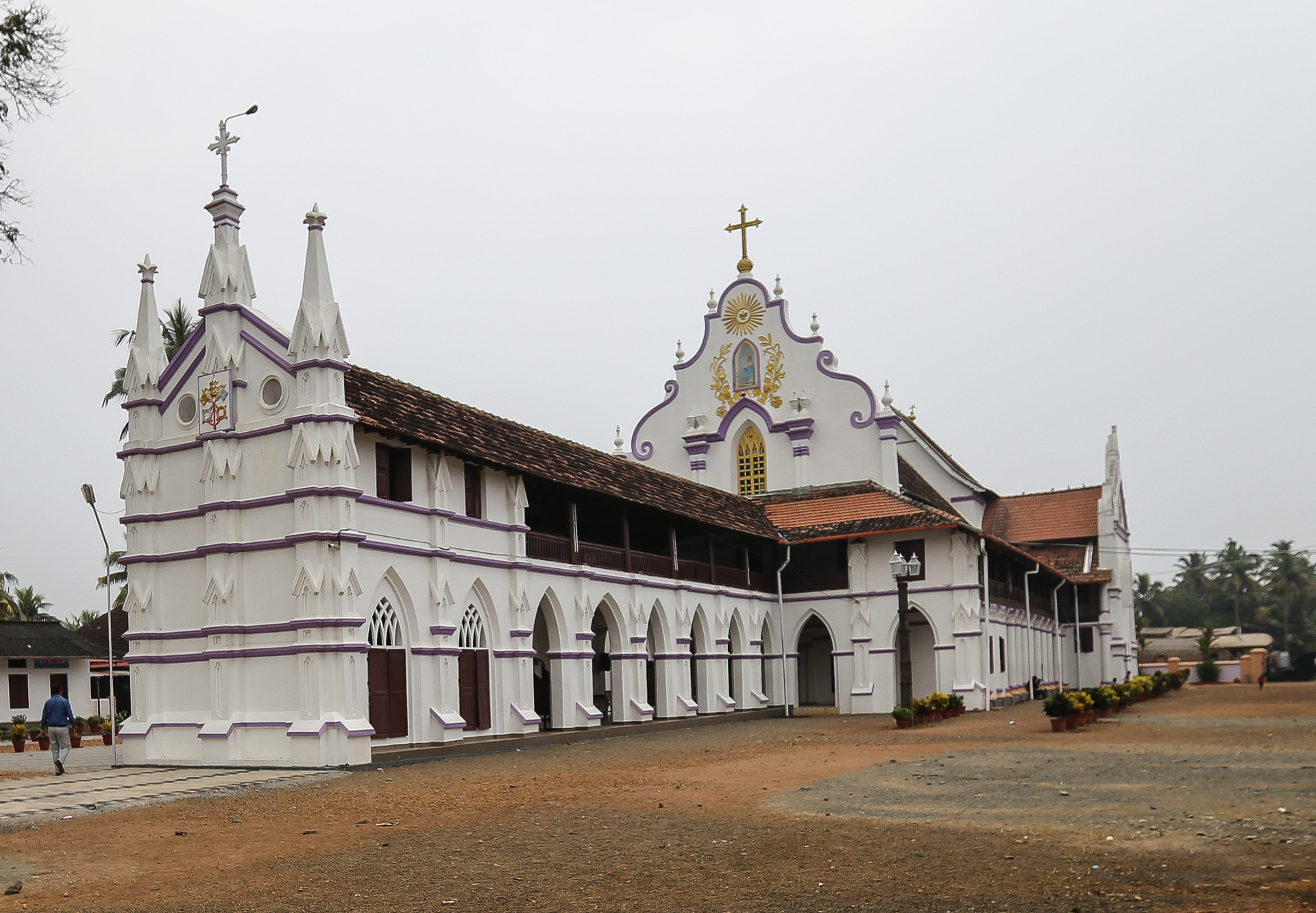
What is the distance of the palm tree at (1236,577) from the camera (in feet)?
323

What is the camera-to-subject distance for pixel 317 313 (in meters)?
21.2

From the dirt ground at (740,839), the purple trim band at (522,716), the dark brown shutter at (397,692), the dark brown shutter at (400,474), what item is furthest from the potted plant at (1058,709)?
the dark brown shutter at (400,474)

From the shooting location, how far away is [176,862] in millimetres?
10539

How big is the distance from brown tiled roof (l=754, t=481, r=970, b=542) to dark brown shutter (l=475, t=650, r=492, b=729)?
15131 millimetres

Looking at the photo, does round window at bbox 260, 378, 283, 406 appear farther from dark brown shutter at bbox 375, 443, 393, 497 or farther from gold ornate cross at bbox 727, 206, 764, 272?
gold ornate cross at bbox 727, 206, 764, 272

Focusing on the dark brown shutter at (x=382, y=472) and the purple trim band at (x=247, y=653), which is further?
the dark brown shutter at (x=382, y=472)

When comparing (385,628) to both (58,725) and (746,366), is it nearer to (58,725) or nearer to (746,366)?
(58,725)

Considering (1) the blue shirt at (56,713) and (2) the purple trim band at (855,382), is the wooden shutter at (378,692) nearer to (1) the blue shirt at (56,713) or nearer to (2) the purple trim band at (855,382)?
(1) the blue shirt at (56,713)

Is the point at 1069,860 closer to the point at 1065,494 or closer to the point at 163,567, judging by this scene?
the point at 163,567

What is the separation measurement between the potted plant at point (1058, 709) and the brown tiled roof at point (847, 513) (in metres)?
11.2

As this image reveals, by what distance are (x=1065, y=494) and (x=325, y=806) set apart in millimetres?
46030

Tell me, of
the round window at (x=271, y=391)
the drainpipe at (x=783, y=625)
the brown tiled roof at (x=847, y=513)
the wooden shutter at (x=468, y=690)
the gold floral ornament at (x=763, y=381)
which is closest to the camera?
the round window at (x=271, y=391)

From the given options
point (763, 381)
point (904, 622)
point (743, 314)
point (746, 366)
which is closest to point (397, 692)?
point (904, 622)

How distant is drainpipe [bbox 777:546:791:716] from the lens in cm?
3762
